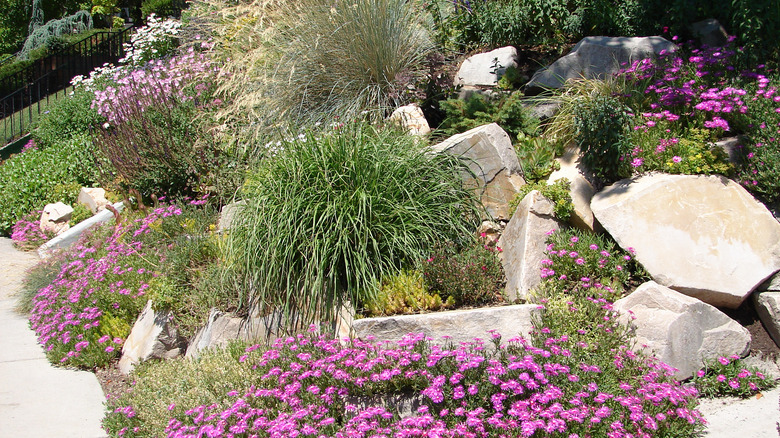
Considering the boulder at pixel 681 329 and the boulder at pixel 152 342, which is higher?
the boulder at pixel 681 329

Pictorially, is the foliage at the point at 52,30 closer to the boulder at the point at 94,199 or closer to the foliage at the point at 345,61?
the boulder at the point at 94,199

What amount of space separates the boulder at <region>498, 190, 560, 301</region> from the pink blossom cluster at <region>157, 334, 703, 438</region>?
69 cm

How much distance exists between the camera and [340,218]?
428 centimetres

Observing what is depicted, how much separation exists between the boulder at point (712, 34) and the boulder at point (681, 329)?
3.13 meters

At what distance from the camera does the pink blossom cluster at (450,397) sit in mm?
3049

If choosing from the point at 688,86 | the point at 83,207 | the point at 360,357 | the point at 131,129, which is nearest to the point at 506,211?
the point at 688,86

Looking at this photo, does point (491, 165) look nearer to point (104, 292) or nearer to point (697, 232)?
point (697, 232)

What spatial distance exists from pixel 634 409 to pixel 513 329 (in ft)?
3.07

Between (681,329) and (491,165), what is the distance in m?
1.93

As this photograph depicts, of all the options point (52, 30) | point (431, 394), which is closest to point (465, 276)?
point (431, 394)

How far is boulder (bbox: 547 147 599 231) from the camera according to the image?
15.3ft

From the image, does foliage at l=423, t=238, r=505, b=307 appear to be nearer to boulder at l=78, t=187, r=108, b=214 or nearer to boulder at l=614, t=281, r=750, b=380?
boulder at l=614, t=281, r=750, b=380

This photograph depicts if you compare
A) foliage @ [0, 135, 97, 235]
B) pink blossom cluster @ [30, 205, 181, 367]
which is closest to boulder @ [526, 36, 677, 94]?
pink blossom cluster @ [30, 205, 181, 367]

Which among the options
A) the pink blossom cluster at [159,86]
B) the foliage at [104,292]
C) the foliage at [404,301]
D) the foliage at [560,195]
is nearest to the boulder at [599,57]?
the foliage at [560,195]
